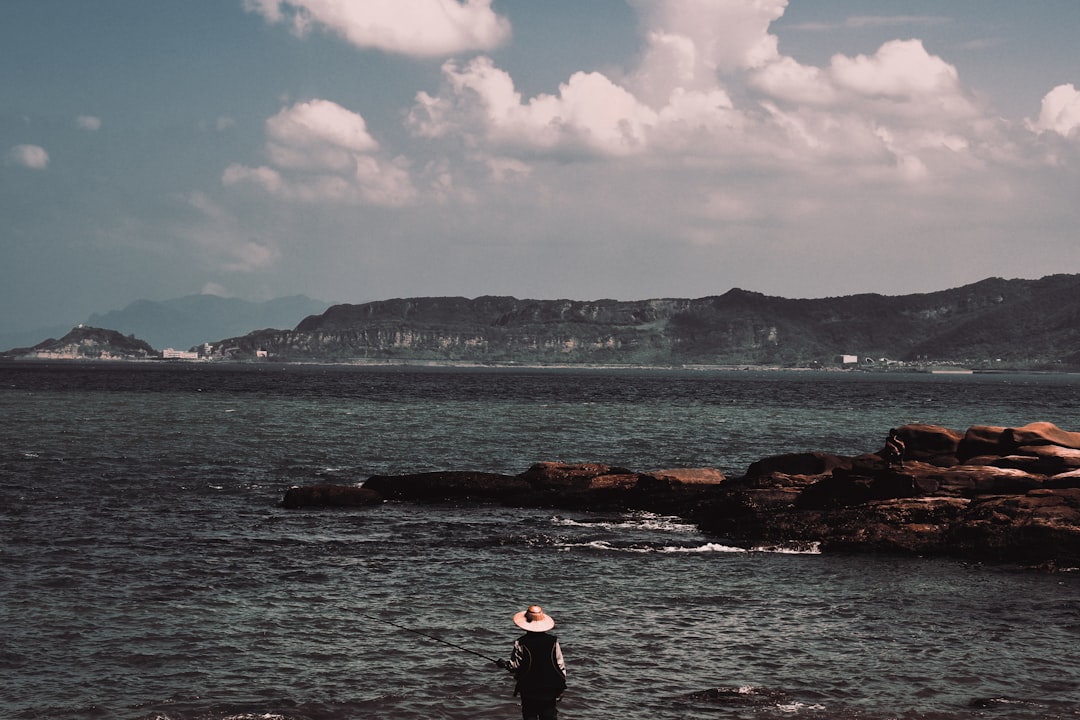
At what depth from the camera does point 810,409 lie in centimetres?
10456

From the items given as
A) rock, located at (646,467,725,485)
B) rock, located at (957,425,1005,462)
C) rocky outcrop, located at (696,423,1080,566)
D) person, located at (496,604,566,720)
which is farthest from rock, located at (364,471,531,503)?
person, located at (496,604,566,720)

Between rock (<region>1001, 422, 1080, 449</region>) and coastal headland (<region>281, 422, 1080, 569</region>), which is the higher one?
rock (<region>1001, 422, 1080, 449</region>)

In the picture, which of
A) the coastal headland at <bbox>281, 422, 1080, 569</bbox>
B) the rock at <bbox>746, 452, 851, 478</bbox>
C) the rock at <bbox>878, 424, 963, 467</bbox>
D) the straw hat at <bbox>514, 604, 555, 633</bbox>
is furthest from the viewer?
the rock at <bbox>746, 452, 851, 478</bbox>

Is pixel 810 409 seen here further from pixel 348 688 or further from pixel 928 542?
pixel 348 688

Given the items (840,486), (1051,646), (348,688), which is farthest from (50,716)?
(840,486)

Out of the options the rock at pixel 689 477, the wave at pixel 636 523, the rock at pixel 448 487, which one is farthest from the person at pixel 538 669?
the rock at pixel 448 487

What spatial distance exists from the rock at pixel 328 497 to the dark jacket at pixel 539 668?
74.7 feet

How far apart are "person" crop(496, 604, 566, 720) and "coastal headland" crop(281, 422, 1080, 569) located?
15826 millimetres

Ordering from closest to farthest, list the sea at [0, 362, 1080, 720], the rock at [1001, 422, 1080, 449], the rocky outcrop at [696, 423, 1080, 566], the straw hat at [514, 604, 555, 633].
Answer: the straw hat at [514, 604, 555, 633] < the sea at [0, 362, 1080, 720] < the rocky outcrop at [696, 423, 1080, 566] < the rock at [1001, 422, 1080, 449]

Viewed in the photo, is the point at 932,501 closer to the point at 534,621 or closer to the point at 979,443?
the point at 979,443

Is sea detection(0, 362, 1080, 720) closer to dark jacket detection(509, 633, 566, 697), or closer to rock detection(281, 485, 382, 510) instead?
rock detection(281, 485, 382, 510)

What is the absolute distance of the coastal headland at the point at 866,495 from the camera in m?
26.1

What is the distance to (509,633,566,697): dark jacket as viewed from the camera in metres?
12.5

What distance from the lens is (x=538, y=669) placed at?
494 inches
